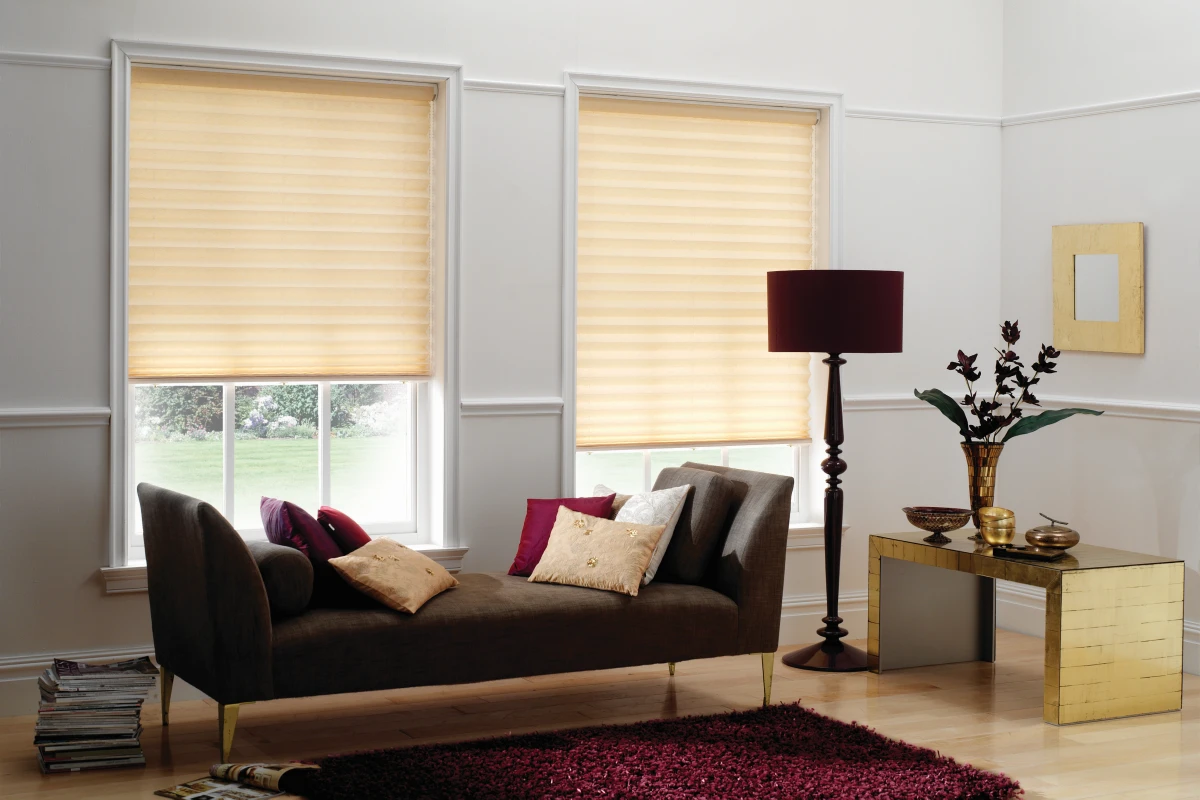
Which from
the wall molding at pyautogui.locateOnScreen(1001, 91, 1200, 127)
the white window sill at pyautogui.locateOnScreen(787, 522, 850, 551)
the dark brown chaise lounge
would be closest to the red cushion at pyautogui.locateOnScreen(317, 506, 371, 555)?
the dark brown chaise lounge

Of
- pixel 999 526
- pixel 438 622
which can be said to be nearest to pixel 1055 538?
pixel 999 526

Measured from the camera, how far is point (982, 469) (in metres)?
5.14

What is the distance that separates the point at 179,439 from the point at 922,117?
11.7ft

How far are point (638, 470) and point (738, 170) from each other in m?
1.41

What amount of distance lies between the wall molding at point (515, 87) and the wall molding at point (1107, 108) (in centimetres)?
224

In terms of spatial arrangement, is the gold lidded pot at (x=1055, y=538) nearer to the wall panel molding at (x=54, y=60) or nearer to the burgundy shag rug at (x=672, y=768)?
the burgundy shag rug at (x=672, y=768)

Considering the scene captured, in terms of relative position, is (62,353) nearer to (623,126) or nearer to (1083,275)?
(623,126)

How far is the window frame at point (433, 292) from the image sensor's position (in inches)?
183

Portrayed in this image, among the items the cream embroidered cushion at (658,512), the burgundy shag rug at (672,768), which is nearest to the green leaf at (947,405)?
the cream embroidered cushion at (658,512)

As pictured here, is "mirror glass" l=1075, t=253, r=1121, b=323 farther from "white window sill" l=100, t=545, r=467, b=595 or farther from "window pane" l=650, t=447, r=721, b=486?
"white window sill" l=100, t=545, r=467, b=595

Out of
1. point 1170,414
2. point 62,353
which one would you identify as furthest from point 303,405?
point 1170,414

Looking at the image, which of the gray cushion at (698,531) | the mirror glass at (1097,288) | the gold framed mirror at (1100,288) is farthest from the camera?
the mirror glass at (1097,288)

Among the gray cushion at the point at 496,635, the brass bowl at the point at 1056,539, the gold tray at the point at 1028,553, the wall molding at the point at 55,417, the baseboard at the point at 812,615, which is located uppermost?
the wall molding at the point at 55,417

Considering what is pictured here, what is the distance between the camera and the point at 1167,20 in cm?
529
